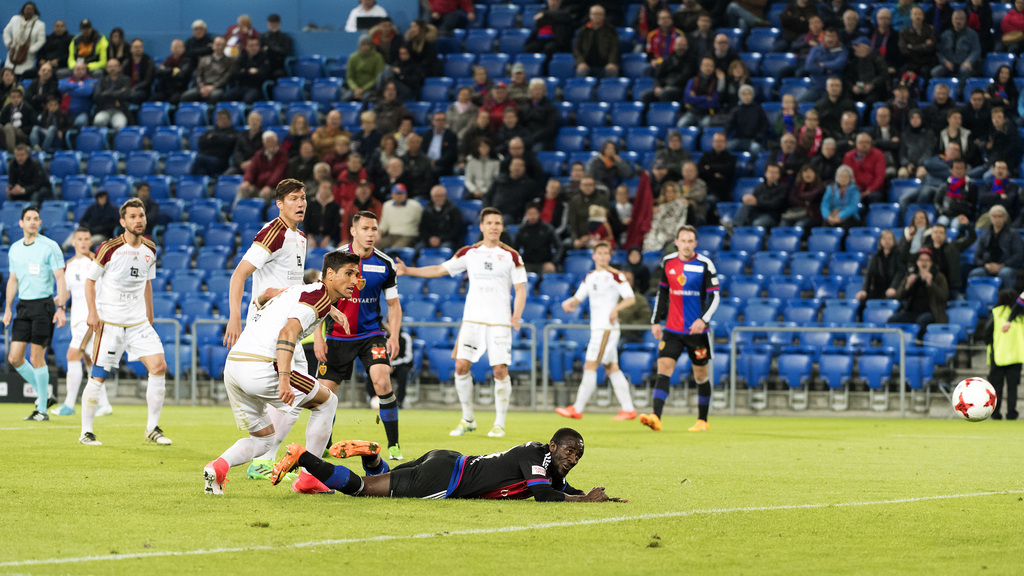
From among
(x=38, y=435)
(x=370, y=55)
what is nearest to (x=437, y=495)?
(x=38, y=435)

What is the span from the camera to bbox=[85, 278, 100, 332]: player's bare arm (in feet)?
37.4

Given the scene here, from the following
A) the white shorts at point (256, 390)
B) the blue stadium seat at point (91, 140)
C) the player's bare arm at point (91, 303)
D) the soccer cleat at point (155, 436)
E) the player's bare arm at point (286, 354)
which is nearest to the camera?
the player's bare arm at point (286, 354)

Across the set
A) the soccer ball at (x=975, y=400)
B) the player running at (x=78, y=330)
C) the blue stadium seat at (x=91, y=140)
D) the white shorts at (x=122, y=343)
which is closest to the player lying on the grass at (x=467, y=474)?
the white shorts at (x=122, y=343)

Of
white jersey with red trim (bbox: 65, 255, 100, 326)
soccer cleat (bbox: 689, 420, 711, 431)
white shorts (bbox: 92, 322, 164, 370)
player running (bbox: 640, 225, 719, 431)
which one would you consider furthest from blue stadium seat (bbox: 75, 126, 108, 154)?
soccer cleat (bbox: 689, 420, 711, 431)

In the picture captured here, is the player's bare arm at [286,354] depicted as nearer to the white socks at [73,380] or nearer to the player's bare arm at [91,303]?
the player's bare arm at [91,303]

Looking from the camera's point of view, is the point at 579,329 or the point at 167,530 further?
the point at 579,329

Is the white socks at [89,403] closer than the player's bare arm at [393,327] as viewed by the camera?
No

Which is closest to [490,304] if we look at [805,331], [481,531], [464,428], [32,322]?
[464,428]

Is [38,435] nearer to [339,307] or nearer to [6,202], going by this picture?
[339,307]

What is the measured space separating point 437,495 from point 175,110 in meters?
20.2

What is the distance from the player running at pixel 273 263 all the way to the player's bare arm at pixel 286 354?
1216mm

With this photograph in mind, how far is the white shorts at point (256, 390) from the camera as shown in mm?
7879

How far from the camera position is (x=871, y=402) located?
1798cm

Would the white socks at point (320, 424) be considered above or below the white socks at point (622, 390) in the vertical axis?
above
